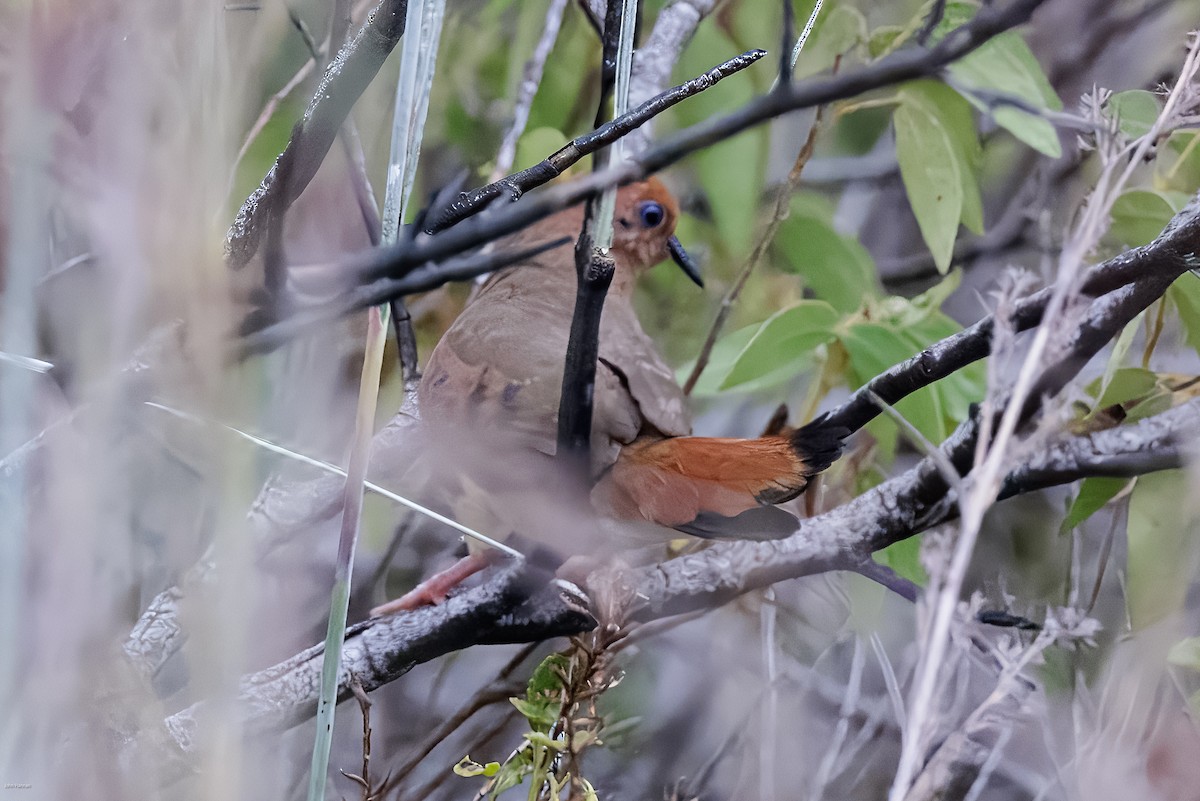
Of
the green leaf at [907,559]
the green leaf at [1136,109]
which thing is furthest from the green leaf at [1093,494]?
the green leaf at [1136,109]

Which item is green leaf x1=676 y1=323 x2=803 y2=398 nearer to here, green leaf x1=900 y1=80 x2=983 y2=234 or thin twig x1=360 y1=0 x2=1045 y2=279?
green leaf x1=900 y1=80 x2=983 y2=234

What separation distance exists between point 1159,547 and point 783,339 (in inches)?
10.9

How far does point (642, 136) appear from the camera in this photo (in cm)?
74

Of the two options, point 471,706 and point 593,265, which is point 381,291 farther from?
point 471,706

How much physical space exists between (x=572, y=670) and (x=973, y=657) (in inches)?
13.5

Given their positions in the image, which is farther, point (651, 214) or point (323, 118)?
point (651, 214)

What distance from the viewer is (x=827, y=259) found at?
74cm

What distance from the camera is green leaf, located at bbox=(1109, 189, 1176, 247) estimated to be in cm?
Answer: 58

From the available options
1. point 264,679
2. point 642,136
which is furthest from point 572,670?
point 642,136

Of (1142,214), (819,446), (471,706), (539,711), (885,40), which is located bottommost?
(471,706)

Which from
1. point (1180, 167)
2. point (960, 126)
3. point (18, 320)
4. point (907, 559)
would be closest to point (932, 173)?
point (960, 126)

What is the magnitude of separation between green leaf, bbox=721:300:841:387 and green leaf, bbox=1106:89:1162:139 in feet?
0.70

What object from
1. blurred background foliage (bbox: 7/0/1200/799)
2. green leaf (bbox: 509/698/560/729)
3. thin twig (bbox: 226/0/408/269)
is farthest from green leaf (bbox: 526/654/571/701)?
thin twig (bbox: 226/0/408/269)

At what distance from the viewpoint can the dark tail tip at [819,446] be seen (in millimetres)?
497
